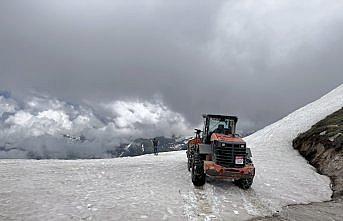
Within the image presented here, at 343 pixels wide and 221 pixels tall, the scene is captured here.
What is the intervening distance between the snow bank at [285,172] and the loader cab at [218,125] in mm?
3750

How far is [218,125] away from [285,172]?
7300 millimetres

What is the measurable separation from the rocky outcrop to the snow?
0.80m

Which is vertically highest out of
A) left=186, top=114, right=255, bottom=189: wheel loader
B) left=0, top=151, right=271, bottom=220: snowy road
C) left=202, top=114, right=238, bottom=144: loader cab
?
left=202, top=114, right=238, bottom=144: loader cab

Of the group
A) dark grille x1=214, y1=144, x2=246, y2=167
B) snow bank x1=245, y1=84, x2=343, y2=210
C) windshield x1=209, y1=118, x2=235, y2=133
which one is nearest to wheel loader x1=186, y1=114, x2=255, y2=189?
dark grille x1=214, y1=144, x2=246, y2=167

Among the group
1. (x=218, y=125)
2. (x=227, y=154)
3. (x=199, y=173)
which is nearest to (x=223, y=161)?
(x=227, y=154)

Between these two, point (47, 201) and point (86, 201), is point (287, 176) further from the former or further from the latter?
point (47, 201)

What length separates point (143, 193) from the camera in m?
17.7

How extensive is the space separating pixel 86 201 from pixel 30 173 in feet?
23.2

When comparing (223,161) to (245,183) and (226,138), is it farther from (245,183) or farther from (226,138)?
(245,183)

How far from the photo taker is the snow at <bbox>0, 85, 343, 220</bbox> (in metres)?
14.8

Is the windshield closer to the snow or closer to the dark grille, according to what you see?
the dark grille

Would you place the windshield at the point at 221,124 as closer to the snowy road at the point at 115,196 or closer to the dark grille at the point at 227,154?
the dark grille at the point at 227,154

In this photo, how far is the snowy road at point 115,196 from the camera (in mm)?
14578

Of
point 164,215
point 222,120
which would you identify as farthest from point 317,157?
point 164,215
